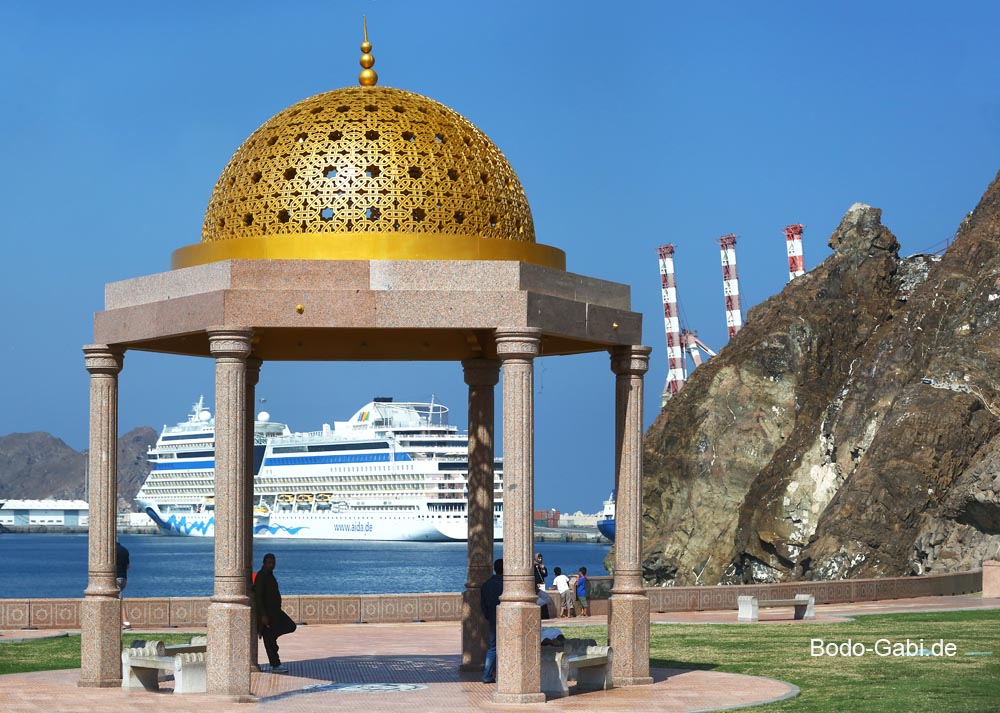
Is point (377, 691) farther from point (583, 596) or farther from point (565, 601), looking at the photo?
point (583, 596)

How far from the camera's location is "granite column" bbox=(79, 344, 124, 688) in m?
17.2

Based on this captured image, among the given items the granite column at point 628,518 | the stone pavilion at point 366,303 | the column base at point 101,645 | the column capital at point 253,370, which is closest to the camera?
the stone pavilion at point 366,303

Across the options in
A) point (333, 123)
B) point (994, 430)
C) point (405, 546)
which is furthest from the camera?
point (405, 546)

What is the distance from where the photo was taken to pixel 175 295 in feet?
55.4

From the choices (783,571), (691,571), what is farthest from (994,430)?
(691,571)

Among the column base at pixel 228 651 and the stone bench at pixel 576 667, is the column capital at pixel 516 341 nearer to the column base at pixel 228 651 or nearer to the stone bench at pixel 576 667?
the stone bench at pixel 576 667

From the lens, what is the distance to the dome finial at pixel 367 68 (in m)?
18.2

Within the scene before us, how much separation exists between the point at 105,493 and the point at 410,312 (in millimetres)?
4269

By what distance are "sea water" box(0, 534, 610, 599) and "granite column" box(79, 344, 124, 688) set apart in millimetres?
37115

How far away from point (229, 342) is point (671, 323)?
14600 cm

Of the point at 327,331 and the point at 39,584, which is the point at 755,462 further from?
the point at 327,331

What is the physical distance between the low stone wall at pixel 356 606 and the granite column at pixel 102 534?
706 centimetres

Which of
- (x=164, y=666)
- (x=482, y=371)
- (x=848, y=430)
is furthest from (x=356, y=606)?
(x=848, y=430)

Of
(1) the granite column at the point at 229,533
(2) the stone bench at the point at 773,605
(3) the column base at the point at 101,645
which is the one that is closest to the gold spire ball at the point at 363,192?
(1) the granite column at the point at 229,533
